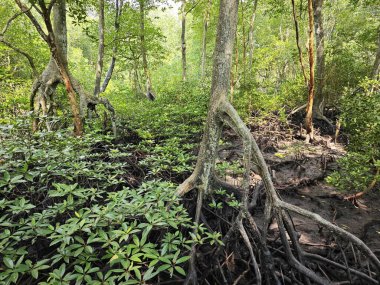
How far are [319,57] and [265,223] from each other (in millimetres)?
7752

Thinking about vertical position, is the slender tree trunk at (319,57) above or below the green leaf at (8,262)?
above

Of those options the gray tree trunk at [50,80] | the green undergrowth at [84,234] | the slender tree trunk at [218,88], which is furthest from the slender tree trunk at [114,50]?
the slender tree trunk at [218,88]

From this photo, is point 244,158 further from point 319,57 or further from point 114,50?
point 114,50

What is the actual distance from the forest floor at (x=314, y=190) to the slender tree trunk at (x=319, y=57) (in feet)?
5.38

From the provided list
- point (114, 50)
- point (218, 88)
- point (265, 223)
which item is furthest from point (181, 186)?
point (114, 50)

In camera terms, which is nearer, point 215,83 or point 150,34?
point 215,83

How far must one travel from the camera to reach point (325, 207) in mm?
4574

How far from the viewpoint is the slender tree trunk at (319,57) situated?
7809mm

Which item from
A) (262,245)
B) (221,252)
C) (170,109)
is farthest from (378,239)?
(170,109)

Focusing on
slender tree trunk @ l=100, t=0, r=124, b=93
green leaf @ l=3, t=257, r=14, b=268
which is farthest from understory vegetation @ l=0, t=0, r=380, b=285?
slender tree trunk @ l=100, t=0, r=124, b=93

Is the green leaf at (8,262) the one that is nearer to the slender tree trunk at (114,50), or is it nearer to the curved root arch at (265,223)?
the curved root arch at (265,223)

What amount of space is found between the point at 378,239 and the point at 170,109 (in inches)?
241

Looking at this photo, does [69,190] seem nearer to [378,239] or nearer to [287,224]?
[287,224]

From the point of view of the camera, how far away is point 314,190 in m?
5.21
